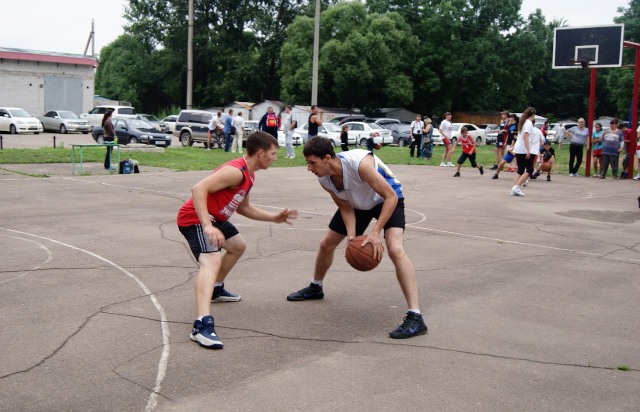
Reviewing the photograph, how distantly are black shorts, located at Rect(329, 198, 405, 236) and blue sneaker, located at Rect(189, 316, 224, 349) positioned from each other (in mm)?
1667

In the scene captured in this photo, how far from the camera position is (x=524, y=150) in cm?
1734

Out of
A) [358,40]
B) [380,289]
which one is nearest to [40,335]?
[380,289]

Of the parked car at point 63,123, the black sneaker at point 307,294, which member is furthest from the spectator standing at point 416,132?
the parked car at point 63,123

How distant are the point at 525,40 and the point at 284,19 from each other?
22306 mm

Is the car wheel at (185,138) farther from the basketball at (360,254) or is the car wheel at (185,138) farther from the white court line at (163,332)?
the basketball at (360,254)

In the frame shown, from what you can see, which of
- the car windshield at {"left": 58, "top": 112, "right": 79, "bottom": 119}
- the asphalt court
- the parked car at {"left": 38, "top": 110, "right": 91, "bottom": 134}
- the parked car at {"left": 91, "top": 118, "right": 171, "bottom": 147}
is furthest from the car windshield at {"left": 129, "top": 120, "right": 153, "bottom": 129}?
the asphalt court

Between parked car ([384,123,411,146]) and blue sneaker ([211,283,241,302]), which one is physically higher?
parked car ([384,123,411,146])

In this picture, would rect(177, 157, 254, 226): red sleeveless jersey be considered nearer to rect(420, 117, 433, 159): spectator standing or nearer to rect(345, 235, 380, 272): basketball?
rect(345, 235, 380, 272): basketball

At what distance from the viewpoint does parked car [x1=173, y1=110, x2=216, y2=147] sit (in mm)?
34312

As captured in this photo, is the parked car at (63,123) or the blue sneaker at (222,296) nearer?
the blue sneaker at (222,296)

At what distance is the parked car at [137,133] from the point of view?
31984 mm

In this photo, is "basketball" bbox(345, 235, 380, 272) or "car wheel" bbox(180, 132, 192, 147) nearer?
"basketball" bbox(345, 235, 380, 272)

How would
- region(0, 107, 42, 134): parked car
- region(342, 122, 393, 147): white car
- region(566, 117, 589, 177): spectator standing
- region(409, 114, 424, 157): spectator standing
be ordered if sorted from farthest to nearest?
1. region(0, 107, 42, 134): parked car
2. region(342, 122, 393, 147): white car
3. region(409, 114, 424, 157): spectator standing
4. region(566, 117, 589, 177): spectator standing

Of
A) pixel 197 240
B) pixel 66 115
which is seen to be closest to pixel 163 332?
pixel 197 240
